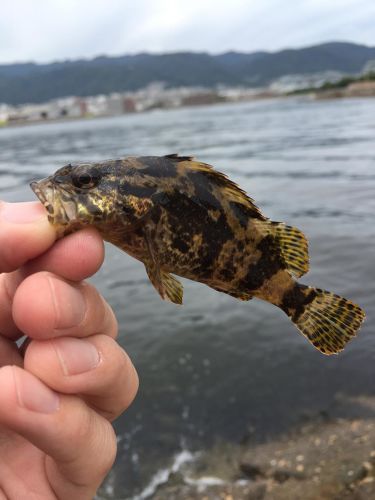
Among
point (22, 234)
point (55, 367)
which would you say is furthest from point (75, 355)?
point (22, 234)

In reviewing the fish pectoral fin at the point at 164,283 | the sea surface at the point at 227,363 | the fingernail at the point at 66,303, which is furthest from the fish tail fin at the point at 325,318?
the sea surface at the point at 227,363

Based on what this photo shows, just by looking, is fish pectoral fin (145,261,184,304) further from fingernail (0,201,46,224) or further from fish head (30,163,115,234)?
fingernail (0,201,46,224)

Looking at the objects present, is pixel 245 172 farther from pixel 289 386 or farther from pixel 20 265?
pixel 20 265

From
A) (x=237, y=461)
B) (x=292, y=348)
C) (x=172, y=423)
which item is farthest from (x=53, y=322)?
(x=292, y=348)

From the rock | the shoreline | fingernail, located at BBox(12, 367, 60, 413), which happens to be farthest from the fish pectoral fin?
the rock

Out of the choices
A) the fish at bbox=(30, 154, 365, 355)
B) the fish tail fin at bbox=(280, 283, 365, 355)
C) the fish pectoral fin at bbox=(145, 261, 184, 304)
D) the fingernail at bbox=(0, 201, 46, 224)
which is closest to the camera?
the fingernail at bbox=(0, 201, 46, 224)

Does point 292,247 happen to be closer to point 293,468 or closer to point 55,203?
point 55,203
